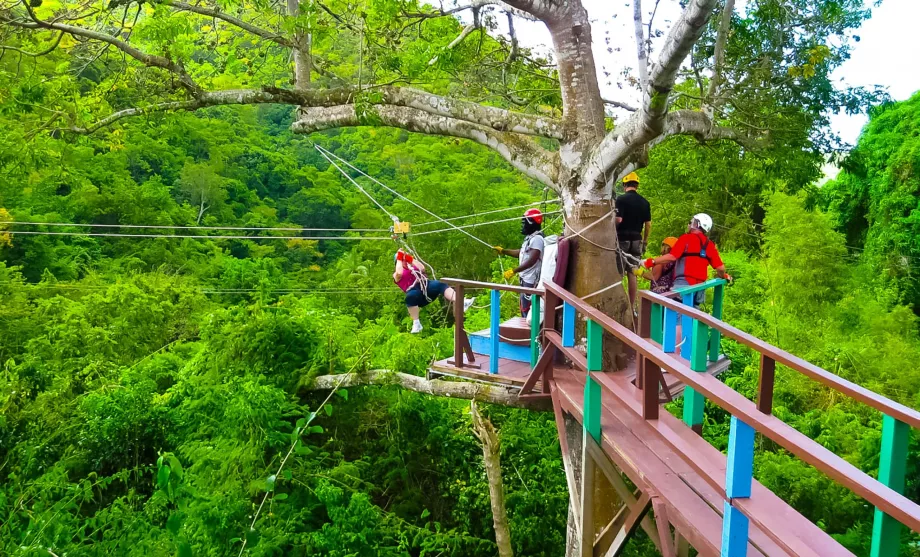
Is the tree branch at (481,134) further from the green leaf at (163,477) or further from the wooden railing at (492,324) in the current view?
the green leaf at (163,477)

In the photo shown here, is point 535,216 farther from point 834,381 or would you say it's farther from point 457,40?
point 834,381

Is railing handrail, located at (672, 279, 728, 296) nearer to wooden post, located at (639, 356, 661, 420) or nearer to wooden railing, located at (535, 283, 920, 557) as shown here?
wooden railing, located at (535, 283, 920, 557)

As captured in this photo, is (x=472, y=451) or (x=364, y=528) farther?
(x=472, y=451)

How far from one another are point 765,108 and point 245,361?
247 inches

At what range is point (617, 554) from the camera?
3980 millimetres

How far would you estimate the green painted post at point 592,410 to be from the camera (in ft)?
12.9

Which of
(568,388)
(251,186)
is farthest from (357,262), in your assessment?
(568,388)

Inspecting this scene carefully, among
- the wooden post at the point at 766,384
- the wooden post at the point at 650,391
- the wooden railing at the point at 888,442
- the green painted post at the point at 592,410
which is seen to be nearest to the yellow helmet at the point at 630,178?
the green painted post at the point at 592,410

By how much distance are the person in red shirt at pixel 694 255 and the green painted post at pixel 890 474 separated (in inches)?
149

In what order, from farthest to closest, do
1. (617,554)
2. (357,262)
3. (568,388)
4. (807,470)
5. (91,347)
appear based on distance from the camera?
(357,262) < (91,347) < (807,470) < (568,388) < (617,554)

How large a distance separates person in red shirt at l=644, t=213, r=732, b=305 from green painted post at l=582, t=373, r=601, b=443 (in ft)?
7.37

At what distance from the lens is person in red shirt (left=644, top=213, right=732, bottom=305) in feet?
19.2

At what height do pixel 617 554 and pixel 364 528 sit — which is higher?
pixel 617 554

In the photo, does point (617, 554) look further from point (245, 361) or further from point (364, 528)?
point (245, 361)
